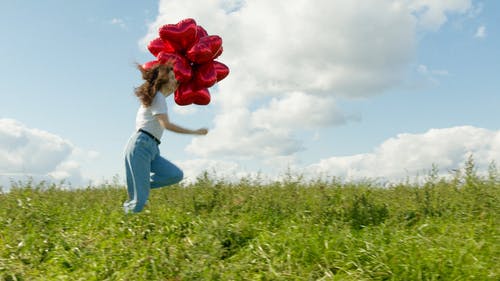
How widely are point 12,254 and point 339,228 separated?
368 centimetres

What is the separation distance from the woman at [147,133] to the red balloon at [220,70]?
1.08 metres

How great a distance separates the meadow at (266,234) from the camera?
439 cm

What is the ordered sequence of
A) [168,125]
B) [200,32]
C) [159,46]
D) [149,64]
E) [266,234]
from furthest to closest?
[200,32] < [159,46] < [149,64] < [168,125] < [266,234]

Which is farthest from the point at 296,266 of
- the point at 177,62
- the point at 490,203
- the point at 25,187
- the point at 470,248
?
the point at 25,187

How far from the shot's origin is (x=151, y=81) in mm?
6395

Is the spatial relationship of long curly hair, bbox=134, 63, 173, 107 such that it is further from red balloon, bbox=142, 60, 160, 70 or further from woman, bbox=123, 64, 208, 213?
red balloon, bbox=142, 60, 160, 70

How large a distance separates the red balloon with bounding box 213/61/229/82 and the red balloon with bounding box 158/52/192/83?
540 millimetres

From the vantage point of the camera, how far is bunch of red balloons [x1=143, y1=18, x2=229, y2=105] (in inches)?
273

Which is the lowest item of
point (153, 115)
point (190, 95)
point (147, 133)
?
point (147, 133)

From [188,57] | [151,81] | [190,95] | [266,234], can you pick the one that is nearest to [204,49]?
[188,57]

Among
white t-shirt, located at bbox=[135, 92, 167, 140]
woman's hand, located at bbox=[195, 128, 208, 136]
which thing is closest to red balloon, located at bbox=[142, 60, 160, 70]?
white t-shirt, located at bbox=[135, 92, 167, 140]

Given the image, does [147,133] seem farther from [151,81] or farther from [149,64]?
[149,64]

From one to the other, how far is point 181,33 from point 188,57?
0.35m

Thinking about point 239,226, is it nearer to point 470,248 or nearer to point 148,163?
point 148,163
